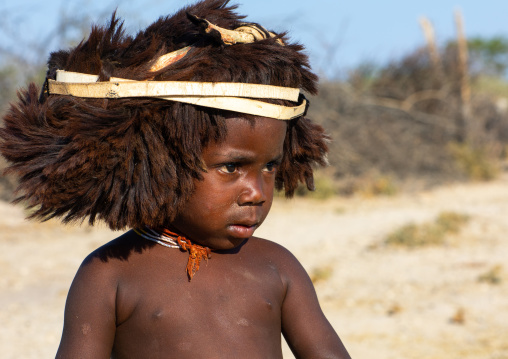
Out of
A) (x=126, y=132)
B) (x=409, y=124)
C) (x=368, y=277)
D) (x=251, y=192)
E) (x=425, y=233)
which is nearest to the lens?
(x=126, y=132)

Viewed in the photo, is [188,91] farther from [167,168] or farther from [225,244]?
[225,244]

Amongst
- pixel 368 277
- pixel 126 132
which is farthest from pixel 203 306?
pixel 368 277

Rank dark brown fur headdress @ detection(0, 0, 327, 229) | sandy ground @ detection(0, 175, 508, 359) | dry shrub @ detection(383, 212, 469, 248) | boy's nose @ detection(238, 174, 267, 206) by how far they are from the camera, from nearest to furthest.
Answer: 1. dark brown fur headdress @ detection(0, 0, 327, 229)
2. boy's nose @ detection(238, 174, 267, 206)
3. sandy ground @ detection(0, 175, 508, 359)
4. dry shrub @ detection(383, 212, 469, 248)

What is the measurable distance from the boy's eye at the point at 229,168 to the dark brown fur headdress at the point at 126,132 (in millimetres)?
74

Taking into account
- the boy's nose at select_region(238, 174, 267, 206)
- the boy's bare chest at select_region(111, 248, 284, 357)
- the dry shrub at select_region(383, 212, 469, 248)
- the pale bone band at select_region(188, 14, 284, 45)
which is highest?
the pale bone band at select_region(188, 14, 284, 45)

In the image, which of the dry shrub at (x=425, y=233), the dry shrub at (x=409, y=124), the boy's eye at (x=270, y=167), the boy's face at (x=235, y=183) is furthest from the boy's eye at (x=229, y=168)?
the dry shrub at (x=409, y=124)

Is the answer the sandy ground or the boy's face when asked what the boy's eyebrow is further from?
the sandy ground

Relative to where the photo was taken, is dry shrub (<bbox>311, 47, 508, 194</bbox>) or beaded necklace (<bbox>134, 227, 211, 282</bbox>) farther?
A: dry shrub (<bbox>311, 47, 508, 194</bbox>)

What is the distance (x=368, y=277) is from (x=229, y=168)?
14.6ft

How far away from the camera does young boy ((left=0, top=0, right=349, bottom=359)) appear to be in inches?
74.8

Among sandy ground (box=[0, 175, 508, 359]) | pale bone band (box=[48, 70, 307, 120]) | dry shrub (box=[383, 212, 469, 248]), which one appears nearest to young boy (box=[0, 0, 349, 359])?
pale bone band (box=[48, 70, 307, 120])

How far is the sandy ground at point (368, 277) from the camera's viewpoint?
4.58 metres

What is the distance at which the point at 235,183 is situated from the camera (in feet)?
6.51

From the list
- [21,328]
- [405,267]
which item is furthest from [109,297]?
[405,267]
